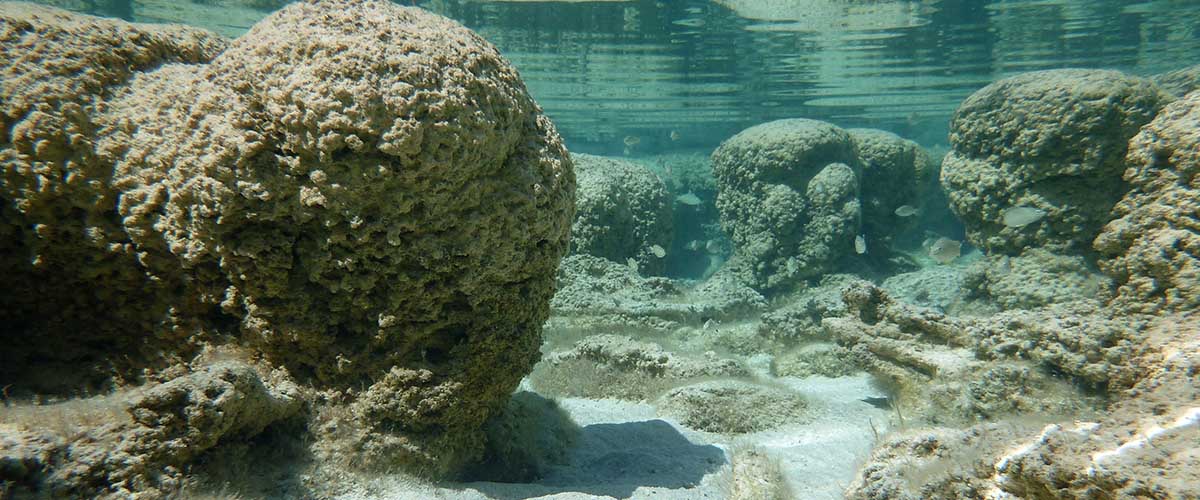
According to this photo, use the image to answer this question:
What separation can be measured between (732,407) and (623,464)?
70.7 inches

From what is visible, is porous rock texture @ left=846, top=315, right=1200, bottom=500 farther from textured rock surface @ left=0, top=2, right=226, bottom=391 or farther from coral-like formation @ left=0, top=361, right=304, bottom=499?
textured rock surface @ left=0, top=2, right=226, bottom=391

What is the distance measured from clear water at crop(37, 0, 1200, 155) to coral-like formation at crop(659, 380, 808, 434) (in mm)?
13474

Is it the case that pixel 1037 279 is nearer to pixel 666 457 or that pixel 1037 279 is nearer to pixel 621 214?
pixel 621 214

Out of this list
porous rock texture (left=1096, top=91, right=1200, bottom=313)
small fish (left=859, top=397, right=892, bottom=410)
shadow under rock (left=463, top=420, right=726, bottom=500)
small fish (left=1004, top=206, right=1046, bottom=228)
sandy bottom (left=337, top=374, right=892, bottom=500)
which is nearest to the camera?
sandy bottom (left=337, top=374, right=892, bottom=500)

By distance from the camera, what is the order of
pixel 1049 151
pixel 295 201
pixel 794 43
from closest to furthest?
pixel 295 201
pixel 1049 151
pixel 794 43

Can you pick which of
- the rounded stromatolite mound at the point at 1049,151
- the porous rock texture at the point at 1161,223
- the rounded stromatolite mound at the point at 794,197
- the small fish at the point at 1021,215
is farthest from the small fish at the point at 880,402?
the rounded stromatolite mound at the point at 794,197

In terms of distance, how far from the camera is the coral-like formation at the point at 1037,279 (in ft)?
27.2

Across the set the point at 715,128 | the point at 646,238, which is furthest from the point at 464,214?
the point at 715,128

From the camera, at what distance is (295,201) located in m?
3.26

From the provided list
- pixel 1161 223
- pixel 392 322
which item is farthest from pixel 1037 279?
pixel 392 322

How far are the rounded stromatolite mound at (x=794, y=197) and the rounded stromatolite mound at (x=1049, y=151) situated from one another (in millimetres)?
2994

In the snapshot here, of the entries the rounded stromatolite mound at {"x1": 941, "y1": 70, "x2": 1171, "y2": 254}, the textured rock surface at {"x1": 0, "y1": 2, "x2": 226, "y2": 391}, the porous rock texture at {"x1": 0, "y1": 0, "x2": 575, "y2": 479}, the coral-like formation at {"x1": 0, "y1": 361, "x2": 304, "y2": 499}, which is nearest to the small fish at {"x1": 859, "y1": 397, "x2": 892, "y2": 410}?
the porous rock texture at {"x1": 0, "y1": 0, "x2": 575, "y2": 479}

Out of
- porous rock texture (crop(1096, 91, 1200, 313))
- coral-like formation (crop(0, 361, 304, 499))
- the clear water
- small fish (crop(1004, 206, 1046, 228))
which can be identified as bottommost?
coral-like formation (crop(0, 361, 304, 499))

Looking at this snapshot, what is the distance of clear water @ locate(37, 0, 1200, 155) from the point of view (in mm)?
17094
